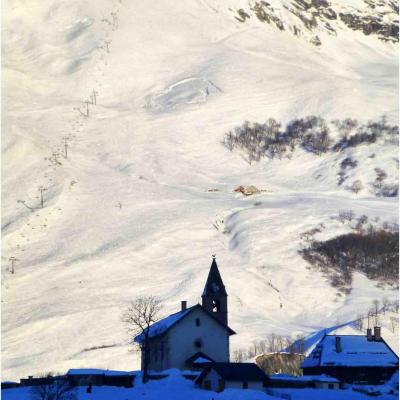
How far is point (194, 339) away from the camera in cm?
7894

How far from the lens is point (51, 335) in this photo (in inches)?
4178

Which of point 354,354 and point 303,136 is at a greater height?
point 303,136

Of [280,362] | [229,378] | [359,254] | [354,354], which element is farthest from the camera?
[359,254]

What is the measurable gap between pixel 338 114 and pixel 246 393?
438 ft

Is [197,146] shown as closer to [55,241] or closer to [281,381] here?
[55,241]

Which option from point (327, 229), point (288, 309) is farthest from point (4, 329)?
point (327, 229)

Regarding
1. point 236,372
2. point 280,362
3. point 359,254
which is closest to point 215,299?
point 280,362

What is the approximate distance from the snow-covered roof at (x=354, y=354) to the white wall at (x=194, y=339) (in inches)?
234

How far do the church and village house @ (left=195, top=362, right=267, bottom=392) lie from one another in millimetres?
14139

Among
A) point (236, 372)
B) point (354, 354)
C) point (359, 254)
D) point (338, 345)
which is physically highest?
point (359, 254)

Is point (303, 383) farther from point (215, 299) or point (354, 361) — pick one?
point (215, 299)

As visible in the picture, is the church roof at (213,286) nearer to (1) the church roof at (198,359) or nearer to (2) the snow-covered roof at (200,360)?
(1) the church roof at (198,359)

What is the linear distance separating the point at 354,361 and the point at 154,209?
236 feet

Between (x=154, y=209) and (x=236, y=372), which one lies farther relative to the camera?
(x=154, y=209)
